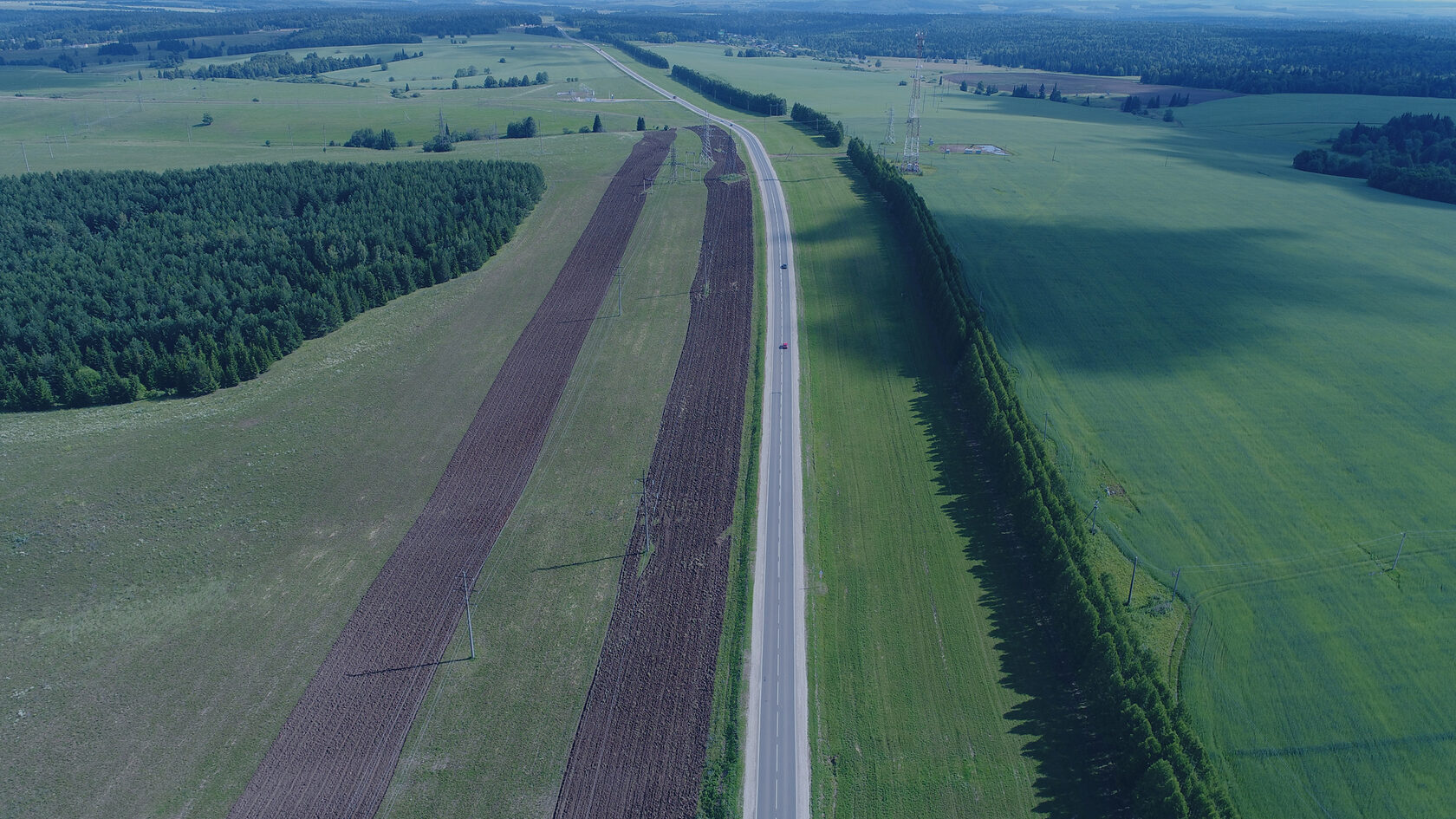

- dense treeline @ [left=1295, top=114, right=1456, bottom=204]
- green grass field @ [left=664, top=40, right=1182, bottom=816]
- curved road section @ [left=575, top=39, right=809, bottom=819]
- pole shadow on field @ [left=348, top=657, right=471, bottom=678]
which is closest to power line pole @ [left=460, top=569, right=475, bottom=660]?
pole shadow on field @ [left=348, top=657, right=471, bottom=678]

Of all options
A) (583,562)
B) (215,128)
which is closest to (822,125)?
(215,128)

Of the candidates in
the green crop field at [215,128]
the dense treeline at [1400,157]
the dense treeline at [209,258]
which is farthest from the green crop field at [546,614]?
the dense treeline at [1400,157]

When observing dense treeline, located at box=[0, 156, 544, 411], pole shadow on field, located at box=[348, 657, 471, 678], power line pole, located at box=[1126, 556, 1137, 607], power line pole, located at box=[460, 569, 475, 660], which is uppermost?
dense treeline, located at box=[0, 156, 544, 411]

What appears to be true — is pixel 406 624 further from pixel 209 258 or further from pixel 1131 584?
pixel 209 258

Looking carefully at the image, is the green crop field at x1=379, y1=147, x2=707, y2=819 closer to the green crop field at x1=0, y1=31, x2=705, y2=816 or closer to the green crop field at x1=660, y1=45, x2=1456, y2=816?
the green crop field at x1=0, y1=31, x2=705, y2=816

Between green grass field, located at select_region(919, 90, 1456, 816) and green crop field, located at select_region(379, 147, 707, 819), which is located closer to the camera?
A: green crop field, located at select_region(379, 147, 707, 819)

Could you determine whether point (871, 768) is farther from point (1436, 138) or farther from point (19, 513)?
point (1436, 138)
